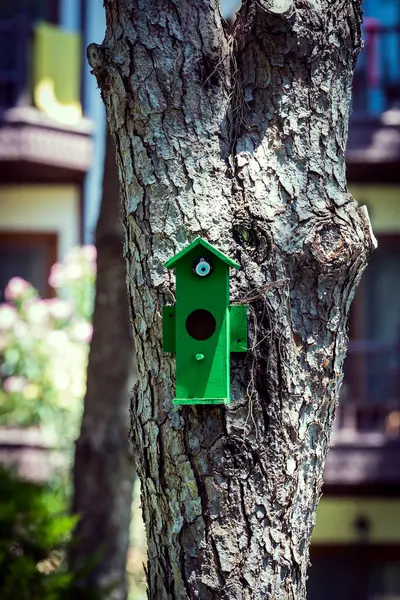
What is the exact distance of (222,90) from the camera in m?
2.93

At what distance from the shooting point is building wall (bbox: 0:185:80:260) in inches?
394

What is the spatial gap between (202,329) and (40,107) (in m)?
7.32

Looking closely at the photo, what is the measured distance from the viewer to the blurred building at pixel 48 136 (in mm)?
9578

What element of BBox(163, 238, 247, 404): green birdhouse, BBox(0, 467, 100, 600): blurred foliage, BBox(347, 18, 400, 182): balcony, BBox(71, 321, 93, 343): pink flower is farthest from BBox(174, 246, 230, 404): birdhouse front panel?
BBox(347, 18, 400, 182): balcony

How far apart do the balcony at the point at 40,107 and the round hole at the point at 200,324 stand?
6.79m

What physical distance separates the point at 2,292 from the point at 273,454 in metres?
7.59

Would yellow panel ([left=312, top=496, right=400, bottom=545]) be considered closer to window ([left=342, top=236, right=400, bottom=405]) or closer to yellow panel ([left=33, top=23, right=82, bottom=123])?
window ([left=342, top=236, right=400, bottom=405])

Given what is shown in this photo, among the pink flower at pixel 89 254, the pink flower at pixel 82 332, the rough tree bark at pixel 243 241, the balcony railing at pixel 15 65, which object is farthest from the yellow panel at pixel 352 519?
the rough tree bark at pixel 243 241

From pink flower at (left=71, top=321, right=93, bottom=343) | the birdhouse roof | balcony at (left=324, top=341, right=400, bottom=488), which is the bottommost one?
balcony at (left=324, top=341, right=400, bottom=488)

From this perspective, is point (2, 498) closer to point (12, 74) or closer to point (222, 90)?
point (222, 90)

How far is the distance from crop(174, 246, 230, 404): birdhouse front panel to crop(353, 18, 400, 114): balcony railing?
23.3ft

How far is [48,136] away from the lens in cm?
947

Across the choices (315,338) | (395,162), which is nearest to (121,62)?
(315,338)

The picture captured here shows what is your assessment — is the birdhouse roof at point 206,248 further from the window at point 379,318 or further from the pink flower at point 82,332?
the window at point 379,318
